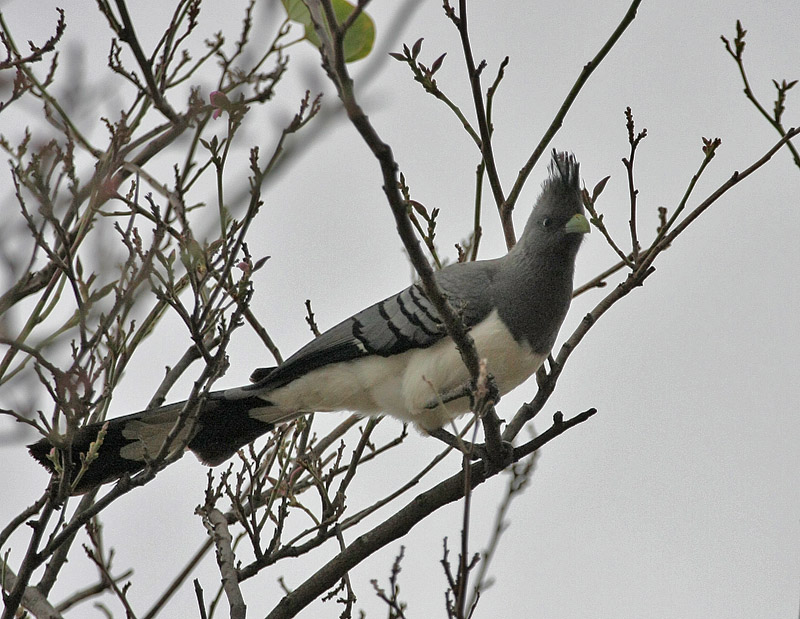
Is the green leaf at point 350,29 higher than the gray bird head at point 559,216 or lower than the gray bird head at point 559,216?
higher

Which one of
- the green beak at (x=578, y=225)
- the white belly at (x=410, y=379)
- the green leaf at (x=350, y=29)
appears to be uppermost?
the green leaf at (x=350, y=29)

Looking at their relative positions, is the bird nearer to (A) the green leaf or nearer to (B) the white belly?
(B) the white belly

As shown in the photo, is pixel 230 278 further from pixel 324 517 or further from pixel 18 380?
pixel 324 517

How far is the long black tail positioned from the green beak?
5.74 ft

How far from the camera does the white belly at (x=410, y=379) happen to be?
13.9 ft

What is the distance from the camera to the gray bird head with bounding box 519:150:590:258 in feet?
14.8

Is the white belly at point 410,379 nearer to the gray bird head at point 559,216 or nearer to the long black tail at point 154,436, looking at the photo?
the long black tail at point 154,436

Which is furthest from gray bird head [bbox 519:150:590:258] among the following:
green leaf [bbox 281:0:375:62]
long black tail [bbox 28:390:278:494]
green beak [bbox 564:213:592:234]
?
long black tail [bbox 28:390:278:494]

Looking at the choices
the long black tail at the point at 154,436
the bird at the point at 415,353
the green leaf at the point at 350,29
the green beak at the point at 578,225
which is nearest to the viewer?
the green leaf at the point at 350,29

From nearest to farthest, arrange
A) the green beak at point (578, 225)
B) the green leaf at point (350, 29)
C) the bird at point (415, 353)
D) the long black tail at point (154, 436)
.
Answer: the green leaf at point (350, 29) < the long black tail at point (154, 436) < the bird at point (415, 353) < the green beak at point (578, 225)

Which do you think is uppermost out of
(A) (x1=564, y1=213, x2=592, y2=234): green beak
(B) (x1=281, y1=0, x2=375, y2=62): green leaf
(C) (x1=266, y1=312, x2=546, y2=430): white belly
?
(B) (x1=281, y1=0, x2=375, y2=62): green leaf

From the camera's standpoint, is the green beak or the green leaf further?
the green beak

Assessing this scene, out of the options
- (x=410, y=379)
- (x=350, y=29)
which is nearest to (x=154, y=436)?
(x=410, y=379)

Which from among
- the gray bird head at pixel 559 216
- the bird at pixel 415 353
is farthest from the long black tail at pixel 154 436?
the gray bird head at pixel 559 216
